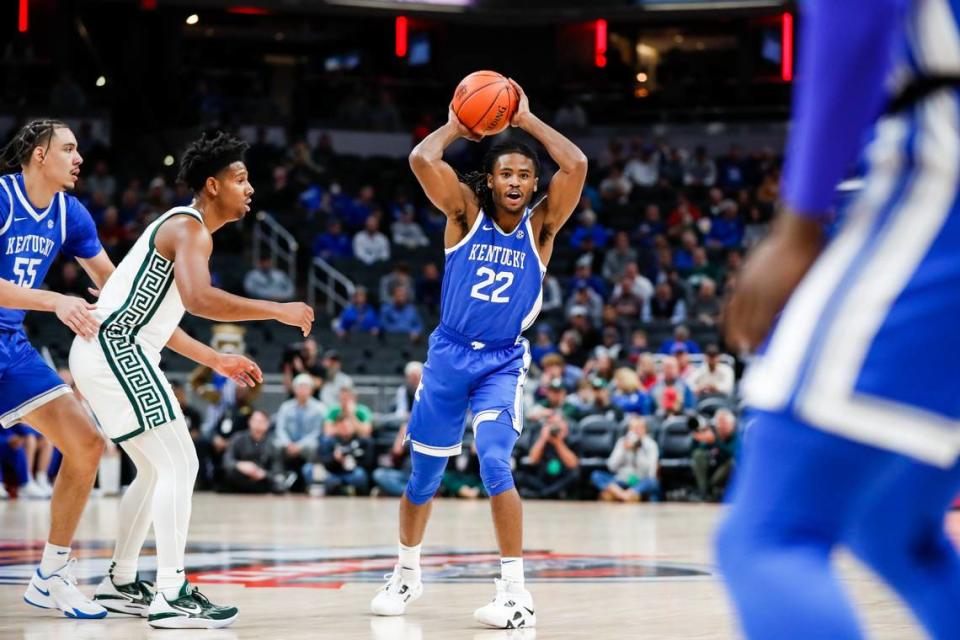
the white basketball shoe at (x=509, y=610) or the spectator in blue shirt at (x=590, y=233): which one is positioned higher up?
the spectator in blue shirt at (x=590, y=233)

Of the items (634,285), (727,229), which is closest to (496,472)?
(634,285)

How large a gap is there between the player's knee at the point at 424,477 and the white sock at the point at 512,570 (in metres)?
0.50

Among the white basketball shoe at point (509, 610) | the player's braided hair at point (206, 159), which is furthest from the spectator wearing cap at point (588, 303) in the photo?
the white basketball shoe at point (509, 610)

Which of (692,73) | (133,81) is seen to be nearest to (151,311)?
(133,81)

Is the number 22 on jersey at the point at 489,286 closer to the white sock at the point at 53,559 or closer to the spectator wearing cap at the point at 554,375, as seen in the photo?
the white sock at the point at 53,559

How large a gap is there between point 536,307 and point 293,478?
9.57m

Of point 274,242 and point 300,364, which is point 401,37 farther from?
point 300,364

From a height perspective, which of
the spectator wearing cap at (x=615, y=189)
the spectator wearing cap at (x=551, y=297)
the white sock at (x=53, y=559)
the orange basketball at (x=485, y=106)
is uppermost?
the spectator wearing cap at (x=615, y=189)

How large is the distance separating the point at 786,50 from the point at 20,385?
23.0 m

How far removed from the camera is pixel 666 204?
2156 cm

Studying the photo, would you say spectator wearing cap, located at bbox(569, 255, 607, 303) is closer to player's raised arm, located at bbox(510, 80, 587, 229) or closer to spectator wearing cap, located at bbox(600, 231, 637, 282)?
spectator wearing cap, located at bbox(600, 231, 637, 282)

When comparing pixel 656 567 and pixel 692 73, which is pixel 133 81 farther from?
pixel 656 567

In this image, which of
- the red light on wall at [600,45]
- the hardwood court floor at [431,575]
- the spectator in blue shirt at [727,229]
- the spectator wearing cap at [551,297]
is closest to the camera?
the hardwood court floor at [431,575]

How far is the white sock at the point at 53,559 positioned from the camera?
5109mm
